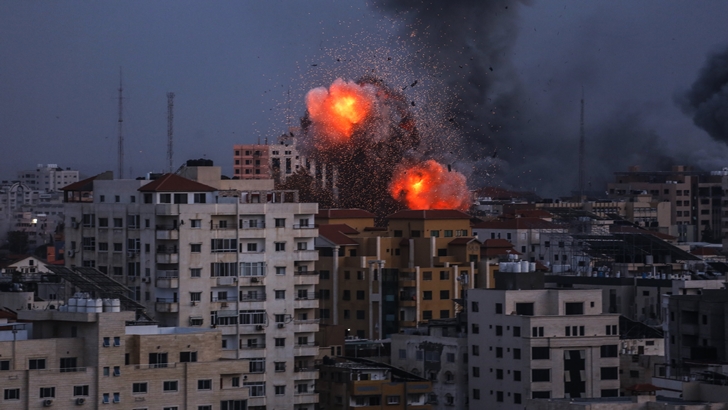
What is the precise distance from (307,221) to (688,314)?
1233 cm

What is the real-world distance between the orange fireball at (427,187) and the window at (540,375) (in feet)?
146

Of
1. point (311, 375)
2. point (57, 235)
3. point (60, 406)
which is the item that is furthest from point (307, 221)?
point (57, 235)

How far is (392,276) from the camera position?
8462 cm

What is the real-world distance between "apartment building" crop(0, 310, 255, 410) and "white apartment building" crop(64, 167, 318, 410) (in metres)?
9.29

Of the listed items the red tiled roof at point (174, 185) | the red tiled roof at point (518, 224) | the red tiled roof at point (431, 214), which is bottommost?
the red tiled roof at point (174, 185)

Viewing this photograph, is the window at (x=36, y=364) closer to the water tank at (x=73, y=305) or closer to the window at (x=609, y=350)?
the water tank at (x=73, y=305)

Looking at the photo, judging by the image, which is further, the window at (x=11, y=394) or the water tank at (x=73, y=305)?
the water tank at (x=73, y=305)

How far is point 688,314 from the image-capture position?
6612 centimetres

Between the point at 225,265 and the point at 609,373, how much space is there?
12.1m

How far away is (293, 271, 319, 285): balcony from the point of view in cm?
6550

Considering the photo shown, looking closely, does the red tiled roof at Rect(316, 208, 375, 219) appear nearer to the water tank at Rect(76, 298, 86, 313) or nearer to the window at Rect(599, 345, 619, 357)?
the window at Rect(599, 345, 619, 357)

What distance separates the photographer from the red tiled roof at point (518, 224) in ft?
364

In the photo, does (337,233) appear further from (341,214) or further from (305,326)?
(305,326)

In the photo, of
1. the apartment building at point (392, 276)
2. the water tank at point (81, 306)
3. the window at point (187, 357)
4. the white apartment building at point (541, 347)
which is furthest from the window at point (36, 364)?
the apartment building at point (392, 276)
